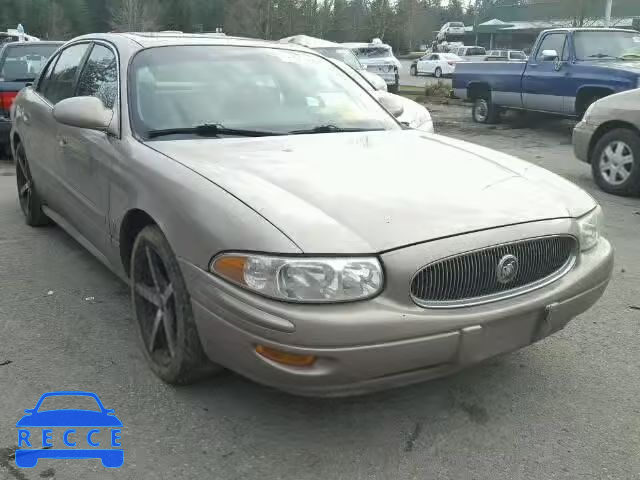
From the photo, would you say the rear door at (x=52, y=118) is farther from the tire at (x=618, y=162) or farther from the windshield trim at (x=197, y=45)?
the tire at (x=618, y=162)

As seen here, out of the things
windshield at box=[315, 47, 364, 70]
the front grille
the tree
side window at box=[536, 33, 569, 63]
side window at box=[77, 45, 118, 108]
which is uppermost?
the tree

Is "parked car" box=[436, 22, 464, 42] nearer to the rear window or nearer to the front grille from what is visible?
the rear window

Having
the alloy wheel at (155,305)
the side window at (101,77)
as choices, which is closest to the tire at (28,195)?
the side window at (101,77)

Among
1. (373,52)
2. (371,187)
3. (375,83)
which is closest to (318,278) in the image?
(371,187)

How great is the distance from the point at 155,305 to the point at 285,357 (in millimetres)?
956

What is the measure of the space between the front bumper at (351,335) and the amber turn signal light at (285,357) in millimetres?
17

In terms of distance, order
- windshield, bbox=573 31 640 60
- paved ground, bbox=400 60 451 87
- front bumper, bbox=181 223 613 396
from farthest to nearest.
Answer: paved ground, bbox=400 60 451 87 → windshield, bbox=573 31 640 60 → front bumper, bbox=181 223 613 396

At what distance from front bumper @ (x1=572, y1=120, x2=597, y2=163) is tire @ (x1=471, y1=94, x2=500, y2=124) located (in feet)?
20.9

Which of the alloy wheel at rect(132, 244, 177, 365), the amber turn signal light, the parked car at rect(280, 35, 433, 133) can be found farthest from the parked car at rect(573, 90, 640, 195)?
the amber turn signal light

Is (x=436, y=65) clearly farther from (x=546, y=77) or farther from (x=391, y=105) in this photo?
(x=391, y=105)

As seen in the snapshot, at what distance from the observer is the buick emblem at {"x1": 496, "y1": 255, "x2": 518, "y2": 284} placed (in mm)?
2594

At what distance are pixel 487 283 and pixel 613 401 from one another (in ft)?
3.07

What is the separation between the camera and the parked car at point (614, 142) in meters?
6.79

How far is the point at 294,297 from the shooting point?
7.68ft
